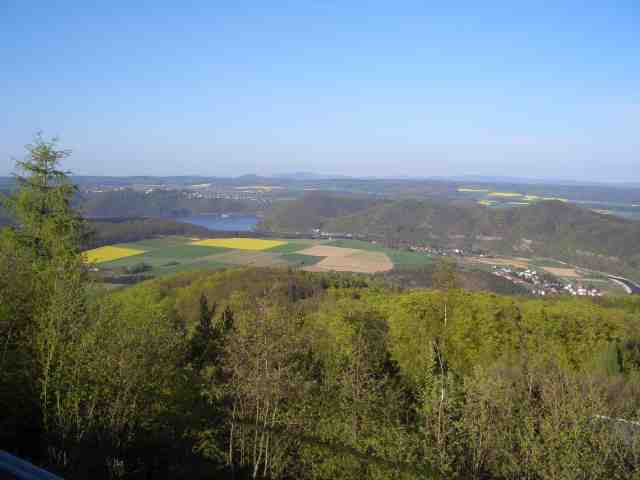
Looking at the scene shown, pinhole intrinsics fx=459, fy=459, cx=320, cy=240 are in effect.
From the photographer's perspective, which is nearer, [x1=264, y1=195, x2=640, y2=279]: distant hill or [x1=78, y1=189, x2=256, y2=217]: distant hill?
[x1=264, y1=195, x2=640, y2=279]: distant hill

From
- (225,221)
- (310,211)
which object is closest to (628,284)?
(310,211)

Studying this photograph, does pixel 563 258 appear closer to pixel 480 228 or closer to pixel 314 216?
pixel 480 228

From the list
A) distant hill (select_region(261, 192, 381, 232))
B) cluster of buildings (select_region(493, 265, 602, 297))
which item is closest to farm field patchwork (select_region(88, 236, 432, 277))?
cluster of buildings (select_region(493, 265, 602, 297))

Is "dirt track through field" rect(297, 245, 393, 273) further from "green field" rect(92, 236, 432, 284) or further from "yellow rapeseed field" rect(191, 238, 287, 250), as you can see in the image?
"yellow rapeseed field" rect(191, 238, 287, 250)

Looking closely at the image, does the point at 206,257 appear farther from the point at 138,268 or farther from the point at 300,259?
the point at 300,259

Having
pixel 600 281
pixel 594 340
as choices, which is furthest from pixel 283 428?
pixel 600 281
